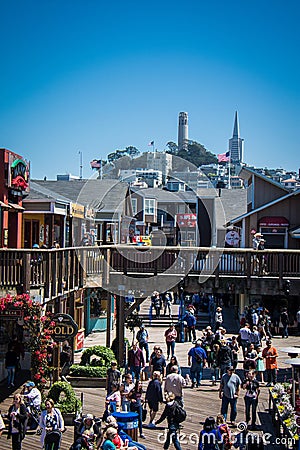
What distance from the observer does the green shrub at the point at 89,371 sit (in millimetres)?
19141

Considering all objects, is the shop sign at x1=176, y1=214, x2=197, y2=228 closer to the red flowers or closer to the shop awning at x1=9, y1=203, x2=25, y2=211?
the shop awning at x1=9, y1=203, x2=25, y2=211

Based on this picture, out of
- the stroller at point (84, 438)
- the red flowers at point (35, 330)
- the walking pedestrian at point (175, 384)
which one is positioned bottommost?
the stroller at point (84, 438)

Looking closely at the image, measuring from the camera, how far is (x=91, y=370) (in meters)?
19.2

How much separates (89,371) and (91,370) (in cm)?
7

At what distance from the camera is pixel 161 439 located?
1420cm

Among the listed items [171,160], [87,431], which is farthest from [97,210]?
[171,160]

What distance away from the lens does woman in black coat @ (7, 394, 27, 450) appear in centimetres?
1316

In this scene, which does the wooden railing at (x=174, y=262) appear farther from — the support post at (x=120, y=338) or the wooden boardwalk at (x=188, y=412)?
the wooden boardwalk at (x=188, y=412)

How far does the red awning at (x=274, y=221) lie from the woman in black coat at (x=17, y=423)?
774 inches

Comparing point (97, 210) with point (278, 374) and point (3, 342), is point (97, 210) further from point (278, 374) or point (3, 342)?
point (278, 374)

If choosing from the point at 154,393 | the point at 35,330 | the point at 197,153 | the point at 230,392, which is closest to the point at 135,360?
the point at 35,330

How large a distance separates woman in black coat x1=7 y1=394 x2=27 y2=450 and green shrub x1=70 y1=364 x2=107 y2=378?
222 inches

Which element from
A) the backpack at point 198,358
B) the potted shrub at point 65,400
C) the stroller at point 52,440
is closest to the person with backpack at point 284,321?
the backpack at point 198,358

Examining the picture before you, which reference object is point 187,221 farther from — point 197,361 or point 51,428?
point 51,428
